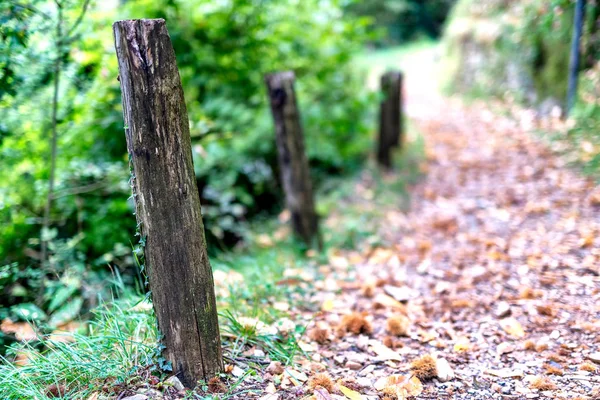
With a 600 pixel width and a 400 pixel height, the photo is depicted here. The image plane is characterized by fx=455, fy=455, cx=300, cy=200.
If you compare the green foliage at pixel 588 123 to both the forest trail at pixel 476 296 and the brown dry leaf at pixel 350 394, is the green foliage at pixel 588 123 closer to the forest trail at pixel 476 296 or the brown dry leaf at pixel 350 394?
the forest trail at pixel 476 296

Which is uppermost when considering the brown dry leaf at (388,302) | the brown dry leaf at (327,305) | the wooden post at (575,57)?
the wooden post at (575,57)

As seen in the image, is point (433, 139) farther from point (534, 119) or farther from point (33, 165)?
point (33, 165)

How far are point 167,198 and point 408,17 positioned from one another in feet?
71.0

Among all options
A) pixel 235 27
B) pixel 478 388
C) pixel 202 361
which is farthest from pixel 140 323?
pixel 235 27

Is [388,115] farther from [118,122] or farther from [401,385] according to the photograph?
[401,385]

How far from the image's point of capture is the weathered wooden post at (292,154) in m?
4.25

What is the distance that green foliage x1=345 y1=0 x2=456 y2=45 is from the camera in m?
18.9

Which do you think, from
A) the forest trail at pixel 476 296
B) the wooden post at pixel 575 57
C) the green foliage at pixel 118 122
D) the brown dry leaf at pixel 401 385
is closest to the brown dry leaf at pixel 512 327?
the forest trail at pixel 476 296

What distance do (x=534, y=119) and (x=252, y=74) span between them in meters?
4.41

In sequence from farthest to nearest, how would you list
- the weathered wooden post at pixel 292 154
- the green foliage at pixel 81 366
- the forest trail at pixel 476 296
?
the weathered wooden post at pixel 292 154 < the forest trail at pixel 476 296 < the green foliage at pixel 81 366

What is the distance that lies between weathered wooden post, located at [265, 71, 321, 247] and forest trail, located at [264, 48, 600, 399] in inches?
17.3

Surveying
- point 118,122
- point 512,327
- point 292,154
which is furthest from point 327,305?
point 118,122

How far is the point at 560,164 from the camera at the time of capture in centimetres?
520

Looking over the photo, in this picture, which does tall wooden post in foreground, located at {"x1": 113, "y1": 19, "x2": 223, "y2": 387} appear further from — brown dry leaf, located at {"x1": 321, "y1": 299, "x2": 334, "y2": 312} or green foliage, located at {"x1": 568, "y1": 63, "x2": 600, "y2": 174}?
green foliage, located at {"x1": 568, "y1": 63, "x2": 600, "y2": 174}
